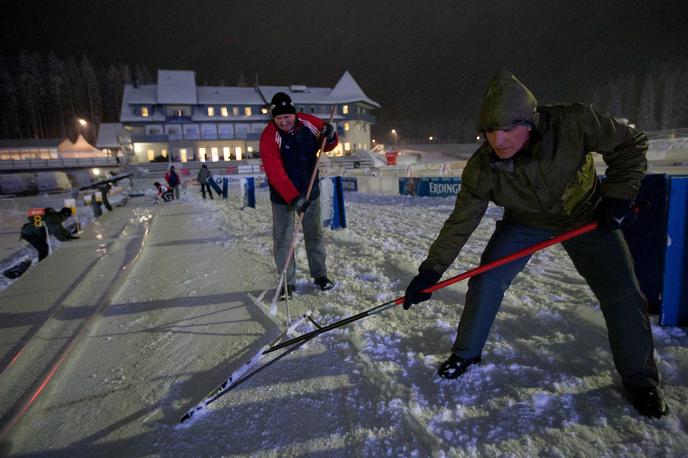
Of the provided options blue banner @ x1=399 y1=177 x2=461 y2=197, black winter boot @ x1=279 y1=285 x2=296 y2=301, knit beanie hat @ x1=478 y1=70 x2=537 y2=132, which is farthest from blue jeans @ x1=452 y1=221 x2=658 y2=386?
blue banner @ x1=399 y1=177 x2=461 y2=197

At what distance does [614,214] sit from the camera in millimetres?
1973

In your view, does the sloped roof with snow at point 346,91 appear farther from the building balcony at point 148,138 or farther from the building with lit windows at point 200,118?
the building balcony at point 148,138

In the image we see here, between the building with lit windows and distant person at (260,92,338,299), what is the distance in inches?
1860

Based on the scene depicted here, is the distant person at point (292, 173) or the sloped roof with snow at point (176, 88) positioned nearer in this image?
the distant person at point (292, 173)

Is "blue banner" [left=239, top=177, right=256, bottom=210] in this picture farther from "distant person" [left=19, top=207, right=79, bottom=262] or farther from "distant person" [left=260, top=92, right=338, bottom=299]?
"distant person" [left=260, top=92, right=338, bottom=299]

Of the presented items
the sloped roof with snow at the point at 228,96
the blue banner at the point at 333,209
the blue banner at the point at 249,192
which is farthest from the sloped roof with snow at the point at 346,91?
the blue banner at the point at 333,209

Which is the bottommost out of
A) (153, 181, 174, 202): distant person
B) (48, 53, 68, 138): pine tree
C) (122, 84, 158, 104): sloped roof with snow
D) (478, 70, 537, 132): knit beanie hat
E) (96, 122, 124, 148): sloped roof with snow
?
(153, 181, 174, 202): distant person

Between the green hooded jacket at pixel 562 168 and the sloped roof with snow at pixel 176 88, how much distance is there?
180 ft

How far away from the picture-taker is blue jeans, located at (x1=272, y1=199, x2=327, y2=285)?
407cm

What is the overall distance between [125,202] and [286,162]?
17189 mm

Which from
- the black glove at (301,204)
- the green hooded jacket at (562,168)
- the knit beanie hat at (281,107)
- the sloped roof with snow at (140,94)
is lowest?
the black glove at (301,204)

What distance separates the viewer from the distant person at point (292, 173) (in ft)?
12.6

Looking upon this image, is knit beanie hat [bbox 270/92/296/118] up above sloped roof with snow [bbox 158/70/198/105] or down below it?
below

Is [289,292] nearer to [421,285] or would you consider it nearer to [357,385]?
[357,385]
